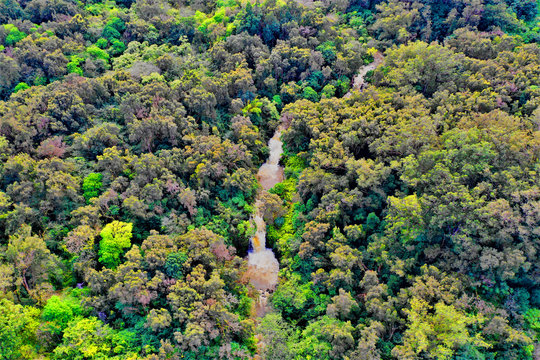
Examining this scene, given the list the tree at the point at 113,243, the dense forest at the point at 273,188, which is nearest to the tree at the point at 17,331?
the dense forest at the point at 273,188

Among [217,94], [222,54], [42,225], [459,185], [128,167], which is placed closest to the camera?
[459,185]

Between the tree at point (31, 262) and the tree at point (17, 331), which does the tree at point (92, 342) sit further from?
the tree at point (31, 262)

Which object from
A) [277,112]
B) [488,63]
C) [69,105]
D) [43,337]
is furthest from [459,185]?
[69,105]

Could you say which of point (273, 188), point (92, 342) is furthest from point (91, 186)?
point (273, 188)

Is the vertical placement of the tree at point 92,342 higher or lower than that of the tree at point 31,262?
lower

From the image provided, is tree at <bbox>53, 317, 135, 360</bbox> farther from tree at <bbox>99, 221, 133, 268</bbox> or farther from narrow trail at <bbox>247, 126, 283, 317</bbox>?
narrow trail at <bbox>247, 126, 283, 317</bbox>

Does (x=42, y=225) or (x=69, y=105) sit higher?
(x=69, y=105)

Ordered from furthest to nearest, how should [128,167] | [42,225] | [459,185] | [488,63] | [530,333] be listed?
[488,63], [128,167], [42,225], [459,185], [530,333]

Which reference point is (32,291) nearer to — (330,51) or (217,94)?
(217,94)
